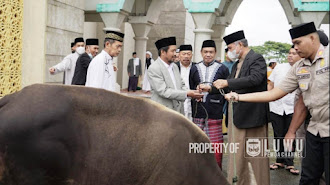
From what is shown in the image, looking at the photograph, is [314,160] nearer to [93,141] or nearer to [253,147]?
[253,147]

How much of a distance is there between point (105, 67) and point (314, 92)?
2.74 meters

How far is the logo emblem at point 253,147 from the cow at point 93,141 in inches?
83.0

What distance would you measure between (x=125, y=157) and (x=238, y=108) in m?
2.48

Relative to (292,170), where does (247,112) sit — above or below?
above

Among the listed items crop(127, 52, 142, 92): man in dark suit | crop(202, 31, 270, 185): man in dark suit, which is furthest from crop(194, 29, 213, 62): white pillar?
crop(202, 31, 270, 185): man in dark suit

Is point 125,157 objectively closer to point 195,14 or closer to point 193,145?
point 193,145

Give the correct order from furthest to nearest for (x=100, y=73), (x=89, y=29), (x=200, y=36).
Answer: (x=89, y=29), (x=200, y=36), (x=100, y=73)

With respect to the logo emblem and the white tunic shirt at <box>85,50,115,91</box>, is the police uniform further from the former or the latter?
the white tunic shirt at <box>85,50,115,91</box>

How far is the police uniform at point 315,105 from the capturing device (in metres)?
3.26

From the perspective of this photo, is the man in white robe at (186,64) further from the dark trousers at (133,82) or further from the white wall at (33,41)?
the dark trousers at (133,82)

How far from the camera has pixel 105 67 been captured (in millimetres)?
5207

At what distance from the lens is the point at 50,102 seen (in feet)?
8.16

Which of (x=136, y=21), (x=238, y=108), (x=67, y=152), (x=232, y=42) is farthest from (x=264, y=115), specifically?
(x=136, y=21)

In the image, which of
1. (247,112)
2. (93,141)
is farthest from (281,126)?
(93,141)
